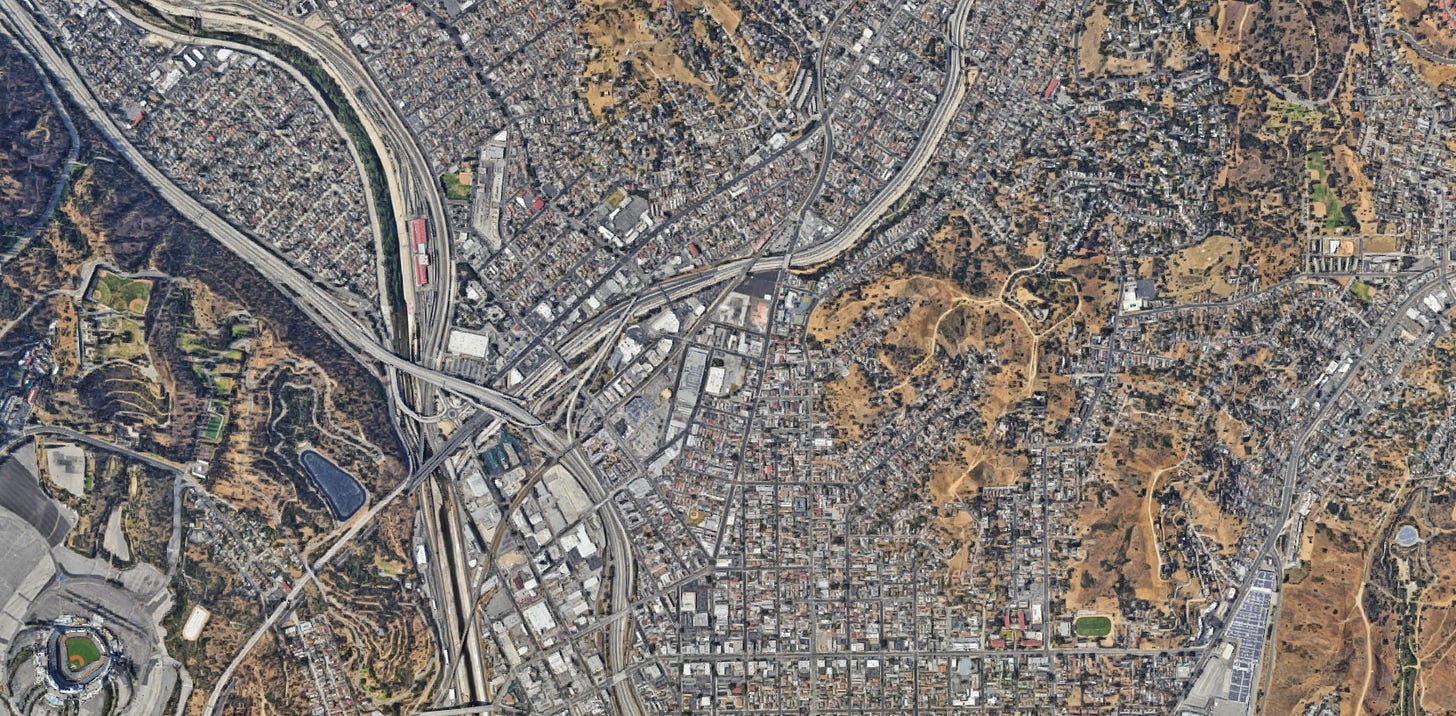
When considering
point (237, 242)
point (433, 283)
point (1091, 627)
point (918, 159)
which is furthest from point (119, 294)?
point (1091, 627)

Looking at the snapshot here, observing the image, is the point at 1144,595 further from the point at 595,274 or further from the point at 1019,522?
the point at 595,274

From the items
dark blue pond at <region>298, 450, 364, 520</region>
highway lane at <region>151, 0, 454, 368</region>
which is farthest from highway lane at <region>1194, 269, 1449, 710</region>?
dark blue pond at <region>298, 450, 364, 520</region>

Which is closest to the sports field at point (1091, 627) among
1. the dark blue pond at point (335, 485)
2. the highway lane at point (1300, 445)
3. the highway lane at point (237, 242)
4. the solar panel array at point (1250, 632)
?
the highway lane at point (1300, 445)

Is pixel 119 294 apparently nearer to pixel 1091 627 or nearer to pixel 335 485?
pixel 335 485

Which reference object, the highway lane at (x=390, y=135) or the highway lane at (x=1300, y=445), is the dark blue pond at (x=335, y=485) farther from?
the highway lane at (x=1300, y=445)

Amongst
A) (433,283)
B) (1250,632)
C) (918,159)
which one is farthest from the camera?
(918,159)

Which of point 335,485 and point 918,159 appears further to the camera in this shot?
point 918,159
